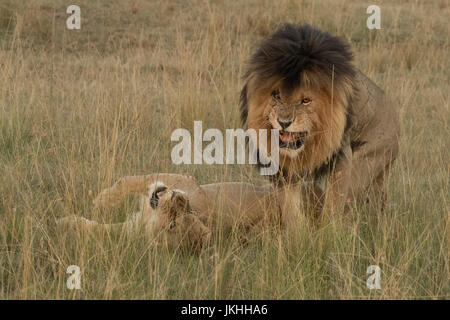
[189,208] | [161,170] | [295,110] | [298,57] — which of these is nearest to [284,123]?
[295,110]

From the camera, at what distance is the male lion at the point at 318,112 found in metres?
3.31

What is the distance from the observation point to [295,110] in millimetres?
3314

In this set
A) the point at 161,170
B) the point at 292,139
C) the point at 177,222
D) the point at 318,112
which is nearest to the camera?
the point at 177,222

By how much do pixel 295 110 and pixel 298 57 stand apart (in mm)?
248

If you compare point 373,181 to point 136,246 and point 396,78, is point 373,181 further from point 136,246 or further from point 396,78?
point 396,78

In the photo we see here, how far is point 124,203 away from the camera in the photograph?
3.60 m

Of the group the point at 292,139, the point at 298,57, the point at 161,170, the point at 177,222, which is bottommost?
the point at 177,222

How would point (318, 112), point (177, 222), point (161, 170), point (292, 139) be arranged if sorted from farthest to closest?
point (161, 170) < point (292, 139) < point (318, 112) < point (177, 222)

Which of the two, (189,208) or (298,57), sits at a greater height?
(298,57)

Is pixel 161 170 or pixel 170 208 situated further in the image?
pixel 161 170

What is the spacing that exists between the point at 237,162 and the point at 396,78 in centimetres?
284

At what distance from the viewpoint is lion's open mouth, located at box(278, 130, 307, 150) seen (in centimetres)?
346

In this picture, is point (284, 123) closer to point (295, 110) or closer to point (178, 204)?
point (295, 110)

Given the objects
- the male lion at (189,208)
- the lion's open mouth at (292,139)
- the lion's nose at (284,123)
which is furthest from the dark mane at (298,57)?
the male lion at (189,208)
